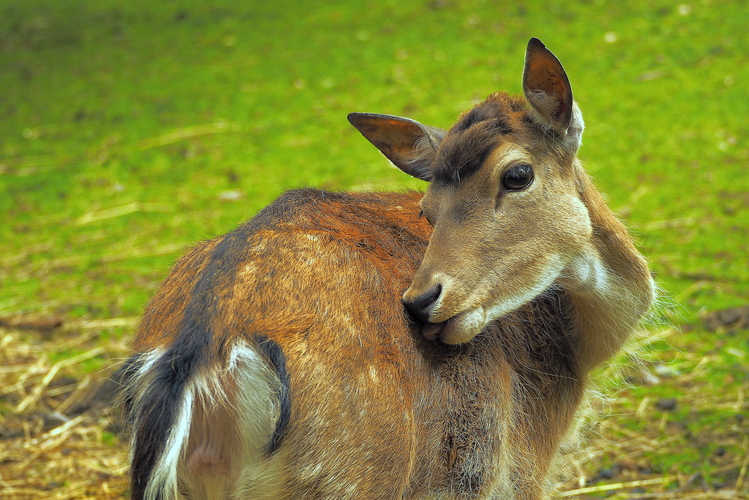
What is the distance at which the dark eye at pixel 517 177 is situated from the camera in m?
3.18

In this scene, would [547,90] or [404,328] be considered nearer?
[404,328]

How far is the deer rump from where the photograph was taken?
2572 millimetres

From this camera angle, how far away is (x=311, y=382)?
8.55ft

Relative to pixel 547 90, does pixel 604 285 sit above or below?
below

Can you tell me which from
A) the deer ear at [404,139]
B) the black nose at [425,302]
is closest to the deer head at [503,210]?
the black nose at [425,302]

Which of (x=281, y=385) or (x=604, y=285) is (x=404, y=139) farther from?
(x=281, y=385)

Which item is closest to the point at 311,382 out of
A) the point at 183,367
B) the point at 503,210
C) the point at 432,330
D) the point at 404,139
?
the point at 183,367

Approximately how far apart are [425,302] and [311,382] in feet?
1.94

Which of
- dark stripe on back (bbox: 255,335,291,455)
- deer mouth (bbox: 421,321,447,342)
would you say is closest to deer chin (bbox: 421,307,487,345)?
deer mouth (bbox: 421,321,447,342)

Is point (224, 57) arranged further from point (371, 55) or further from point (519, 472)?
point (519, 472)

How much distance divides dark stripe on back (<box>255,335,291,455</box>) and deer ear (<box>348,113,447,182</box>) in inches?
53.1

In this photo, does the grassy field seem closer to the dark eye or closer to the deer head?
the deer head

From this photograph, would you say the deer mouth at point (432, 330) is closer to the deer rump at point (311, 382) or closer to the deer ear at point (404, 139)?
the deer rump at point (311, 382)

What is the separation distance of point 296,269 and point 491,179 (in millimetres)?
898
